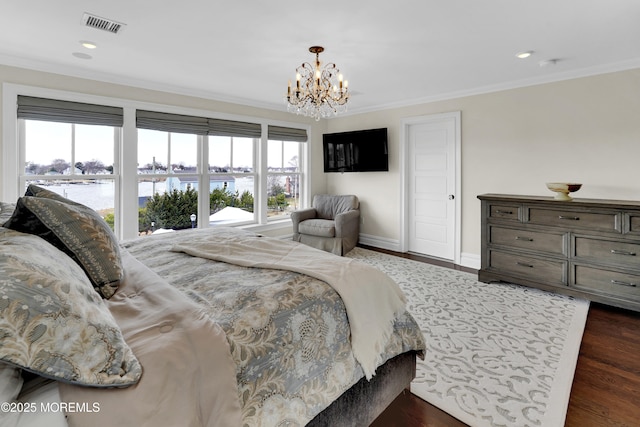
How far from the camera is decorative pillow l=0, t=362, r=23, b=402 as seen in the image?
2.25 feet

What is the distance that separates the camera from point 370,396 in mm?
1581

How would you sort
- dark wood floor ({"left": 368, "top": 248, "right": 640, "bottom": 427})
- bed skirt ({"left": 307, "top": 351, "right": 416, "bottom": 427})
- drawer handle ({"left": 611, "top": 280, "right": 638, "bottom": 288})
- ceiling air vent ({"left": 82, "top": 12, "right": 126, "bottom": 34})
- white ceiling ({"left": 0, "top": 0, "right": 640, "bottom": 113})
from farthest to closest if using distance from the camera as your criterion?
drawer handle ({"left": 611, "top": 280, "right": 638, "bottom": 288})
ceiling air vent ({"left": 82, "top": 12, "right": 126, "bottom": 34})
white ceiling ({"left": 0, "top": 0, "right": 640, "bottom": 113})
dark wood floor ({"left": 368, "top": 248, "right": 640, "bottom": 427})
bed skirt ({"left": 307, "top": 351, "right": 416, "bottom": 427})

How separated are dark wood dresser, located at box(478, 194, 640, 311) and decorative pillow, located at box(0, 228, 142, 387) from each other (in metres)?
3.86

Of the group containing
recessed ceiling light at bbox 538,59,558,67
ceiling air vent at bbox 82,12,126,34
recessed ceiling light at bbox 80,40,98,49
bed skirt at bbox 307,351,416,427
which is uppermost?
recessed ceiling light at bbox 538,59,558,67

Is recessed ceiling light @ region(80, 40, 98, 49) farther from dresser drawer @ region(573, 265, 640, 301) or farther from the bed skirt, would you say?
dresser drawer @ region(573, 265, 640, 301)

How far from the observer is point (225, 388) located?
971 mm

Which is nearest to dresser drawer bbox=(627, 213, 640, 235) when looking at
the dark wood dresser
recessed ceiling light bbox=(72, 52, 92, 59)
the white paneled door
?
the dark wood dresser

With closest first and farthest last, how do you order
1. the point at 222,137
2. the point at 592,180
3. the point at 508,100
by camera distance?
1. the point at 592,180
2. the point at 508,100
3. the point at 222,137

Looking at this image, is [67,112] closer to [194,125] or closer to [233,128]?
[194,125]

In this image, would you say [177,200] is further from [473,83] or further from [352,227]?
[473,83]

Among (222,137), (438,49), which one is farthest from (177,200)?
(438,49)

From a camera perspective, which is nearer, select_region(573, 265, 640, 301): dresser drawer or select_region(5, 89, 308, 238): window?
select_region(573, 265, 640, 301): dresser drawer

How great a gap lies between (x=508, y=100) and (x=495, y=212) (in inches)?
59.7

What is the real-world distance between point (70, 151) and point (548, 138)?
5556mm
